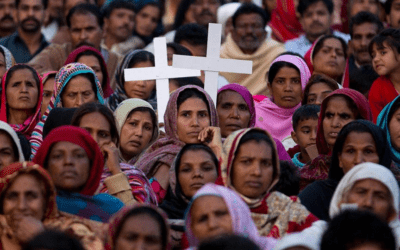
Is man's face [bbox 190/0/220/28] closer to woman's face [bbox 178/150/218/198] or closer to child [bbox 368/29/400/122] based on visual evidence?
child [bbox 368/29/400/122]

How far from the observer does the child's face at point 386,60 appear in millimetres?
9219

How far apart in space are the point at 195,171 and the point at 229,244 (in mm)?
2090

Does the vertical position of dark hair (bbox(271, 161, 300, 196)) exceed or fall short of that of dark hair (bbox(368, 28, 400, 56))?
it falls short

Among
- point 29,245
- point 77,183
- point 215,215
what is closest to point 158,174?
point 77,183

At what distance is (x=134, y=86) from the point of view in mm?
9547

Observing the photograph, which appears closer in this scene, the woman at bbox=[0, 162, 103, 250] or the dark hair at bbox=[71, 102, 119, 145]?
the woman at bbox=[0, 162, 103, 250]

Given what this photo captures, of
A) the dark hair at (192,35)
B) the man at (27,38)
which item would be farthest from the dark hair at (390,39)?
the man at (27,38)

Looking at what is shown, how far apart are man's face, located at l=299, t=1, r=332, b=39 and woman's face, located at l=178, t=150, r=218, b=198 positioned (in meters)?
4.82

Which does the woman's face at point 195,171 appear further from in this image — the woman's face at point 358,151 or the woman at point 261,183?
the woman's face at point 358,151

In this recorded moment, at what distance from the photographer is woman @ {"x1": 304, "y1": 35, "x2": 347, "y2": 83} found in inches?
390

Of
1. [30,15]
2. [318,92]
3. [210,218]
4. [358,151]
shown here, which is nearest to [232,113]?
[318,92]

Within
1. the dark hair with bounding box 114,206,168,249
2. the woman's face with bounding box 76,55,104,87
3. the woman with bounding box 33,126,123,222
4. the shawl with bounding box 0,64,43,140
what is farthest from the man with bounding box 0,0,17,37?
the dark hair with bounding box 114,206,168,249

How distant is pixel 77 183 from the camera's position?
6.49 meters

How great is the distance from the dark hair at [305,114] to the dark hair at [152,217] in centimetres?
280
